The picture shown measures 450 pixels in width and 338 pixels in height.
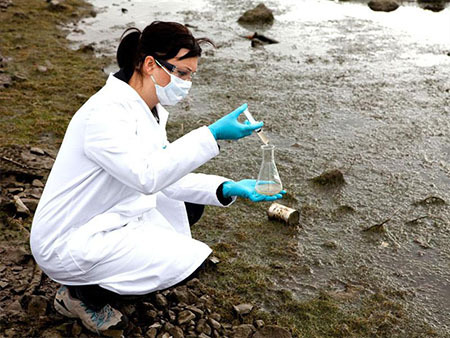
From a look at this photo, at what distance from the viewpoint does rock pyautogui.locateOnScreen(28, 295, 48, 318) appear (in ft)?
10.2

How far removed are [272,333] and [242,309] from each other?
0.28 metres

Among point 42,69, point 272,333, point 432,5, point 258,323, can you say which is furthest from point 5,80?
point 432,5

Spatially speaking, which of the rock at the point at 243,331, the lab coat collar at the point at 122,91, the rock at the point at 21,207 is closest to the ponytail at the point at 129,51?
the lab coat collar at the point at 122,91

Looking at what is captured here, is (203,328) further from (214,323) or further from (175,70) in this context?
(175,70)

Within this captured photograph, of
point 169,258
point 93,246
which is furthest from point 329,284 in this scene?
point 93,246

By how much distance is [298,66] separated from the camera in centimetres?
849

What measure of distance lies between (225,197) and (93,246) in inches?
35.5

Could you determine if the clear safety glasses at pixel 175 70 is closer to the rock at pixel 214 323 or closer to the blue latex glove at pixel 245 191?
the blue latex glove at pixel 245 191

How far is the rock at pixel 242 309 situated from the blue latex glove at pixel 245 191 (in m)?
0.72

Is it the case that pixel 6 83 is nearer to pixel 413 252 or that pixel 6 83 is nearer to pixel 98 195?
pixel 98 195

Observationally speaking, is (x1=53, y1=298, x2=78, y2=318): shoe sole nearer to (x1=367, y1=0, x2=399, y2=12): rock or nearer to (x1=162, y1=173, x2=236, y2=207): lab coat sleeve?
(x1=162, y1=173, x2=236, y2=207): lab coat sleeve

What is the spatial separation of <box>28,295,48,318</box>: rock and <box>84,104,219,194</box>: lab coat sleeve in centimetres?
100

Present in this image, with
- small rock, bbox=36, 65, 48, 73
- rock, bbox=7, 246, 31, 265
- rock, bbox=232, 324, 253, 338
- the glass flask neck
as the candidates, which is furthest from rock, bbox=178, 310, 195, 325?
small rock, bbox=36, 65, 48, 73

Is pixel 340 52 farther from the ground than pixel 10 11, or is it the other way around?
pixel 340 52
